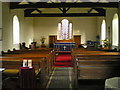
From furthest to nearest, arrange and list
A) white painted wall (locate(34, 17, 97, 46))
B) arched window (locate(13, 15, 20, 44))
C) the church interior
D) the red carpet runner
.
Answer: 1. white painted wall (locate(34, 17, 97, 46))
2. arched window (locate(13, 15, 20, 44))
3. the red carpet runner
4. the church interior

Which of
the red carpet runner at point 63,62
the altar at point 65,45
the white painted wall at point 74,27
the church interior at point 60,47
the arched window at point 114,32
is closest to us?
the church interior at point 60,47

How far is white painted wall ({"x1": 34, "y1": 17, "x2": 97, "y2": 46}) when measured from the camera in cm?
1570

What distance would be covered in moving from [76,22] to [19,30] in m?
5.97

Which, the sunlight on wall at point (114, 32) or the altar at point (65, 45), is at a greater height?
the sunlight on wall at point (114, 32)

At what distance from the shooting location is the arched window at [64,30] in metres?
15.9

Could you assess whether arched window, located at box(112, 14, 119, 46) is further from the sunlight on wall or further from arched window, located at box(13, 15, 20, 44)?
arched window, located at box(13, 15, 20, 44)

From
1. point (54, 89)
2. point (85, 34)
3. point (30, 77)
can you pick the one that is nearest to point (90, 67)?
point (54, 89)

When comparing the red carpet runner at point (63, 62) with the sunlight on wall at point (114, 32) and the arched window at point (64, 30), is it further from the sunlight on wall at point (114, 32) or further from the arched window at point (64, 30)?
the arched window at point (64, 30)

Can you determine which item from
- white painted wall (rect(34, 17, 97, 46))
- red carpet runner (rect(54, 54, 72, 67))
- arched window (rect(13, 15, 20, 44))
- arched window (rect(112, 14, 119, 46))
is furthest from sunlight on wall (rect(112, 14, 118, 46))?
arched window (rect(13, 15, 20, 44))

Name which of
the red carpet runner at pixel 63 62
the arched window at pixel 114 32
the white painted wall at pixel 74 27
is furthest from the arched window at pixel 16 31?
the arched window at pixel 114 32

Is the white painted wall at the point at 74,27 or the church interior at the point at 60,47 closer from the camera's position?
the church interior at the point at 60,47

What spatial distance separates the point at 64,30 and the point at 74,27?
2.97ft

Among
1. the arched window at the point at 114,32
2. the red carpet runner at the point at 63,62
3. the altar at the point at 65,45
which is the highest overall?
the arched window at the point at 114,32

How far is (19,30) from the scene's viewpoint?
11312mm
